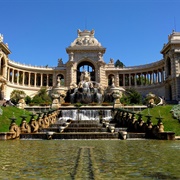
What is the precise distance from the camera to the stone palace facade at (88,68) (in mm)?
72875

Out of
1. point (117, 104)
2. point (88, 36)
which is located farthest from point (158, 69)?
point (117, 104)

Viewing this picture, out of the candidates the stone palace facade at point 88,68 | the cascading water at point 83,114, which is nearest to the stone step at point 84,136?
the cascading water at point 83,114

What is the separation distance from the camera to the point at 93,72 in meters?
86.8

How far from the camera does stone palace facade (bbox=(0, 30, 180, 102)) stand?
72875mm

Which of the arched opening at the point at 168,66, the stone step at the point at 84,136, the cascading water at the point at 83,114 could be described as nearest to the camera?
the stone step at the point at 84,136

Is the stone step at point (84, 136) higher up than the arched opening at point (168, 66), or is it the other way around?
the arched opening at point (168, 66)

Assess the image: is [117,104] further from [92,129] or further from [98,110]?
[92,129]

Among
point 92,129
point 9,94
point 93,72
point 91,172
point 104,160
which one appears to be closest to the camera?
point 91,172

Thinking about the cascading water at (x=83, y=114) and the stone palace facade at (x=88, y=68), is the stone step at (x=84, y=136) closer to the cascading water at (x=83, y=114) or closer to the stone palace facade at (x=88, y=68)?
the cascading water at (x=83, y=114)

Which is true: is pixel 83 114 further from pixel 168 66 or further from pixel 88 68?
pixel 88 68

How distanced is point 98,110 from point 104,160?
2872 cm

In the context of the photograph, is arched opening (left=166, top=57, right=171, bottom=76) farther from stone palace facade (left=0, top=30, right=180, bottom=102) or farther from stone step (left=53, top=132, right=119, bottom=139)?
stone step (left=53, top=132, right=119, bottom=139)

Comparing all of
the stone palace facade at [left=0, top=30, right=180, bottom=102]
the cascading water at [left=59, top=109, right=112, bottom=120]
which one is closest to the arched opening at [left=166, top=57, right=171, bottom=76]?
the stone palace facade at [left=0, top=30, right=180, bottom=102]

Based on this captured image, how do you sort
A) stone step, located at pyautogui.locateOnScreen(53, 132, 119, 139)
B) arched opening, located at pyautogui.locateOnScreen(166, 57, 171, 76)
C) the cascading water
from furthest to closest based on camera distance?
arched opening, located at pyautogui.locateOnScreen(166, 57, 171, 76) → the cascading water → stone step, located at pyautogui.locateOnScreen(53, 132, 119, 139)
